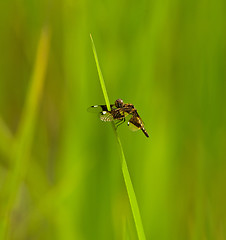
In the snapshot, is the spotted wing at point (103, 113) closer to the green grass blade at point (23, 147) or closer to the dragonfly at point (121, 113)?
the dragonfly at point (121, 113)

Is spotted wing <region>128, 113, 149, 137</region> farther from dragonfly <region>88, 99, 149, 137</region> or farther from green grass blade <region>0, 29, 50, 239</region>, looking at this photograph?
green grass blade <region>0, 29, 50, 239</region>

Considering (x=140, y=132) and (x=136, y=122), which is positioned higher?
(x=140, y=132)

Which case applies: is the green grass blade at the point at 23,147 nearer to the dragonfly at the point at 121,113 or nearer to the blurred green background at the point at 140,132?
the blurred green background at the point at 140,132

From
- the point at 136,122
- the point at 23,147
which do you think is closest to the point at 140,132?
the point at 136,122

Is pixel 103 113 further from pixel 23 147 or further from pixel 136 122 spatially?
pixel 23 147

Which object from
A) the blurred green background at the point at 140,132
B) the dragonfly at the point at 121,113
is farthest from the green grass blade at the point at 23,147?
the dragonfly at the point at 121,113

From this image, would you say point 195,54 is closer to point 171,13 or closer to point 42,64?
point 171,13

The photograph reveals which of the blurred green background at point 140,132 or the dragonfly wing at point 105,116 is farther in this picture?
the blurred green background at point 140,132

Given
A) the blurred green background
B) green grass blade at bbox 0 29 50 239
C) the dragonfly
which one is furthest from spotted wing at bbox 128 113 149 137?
green grass blade at bbox 0 29 50 239
